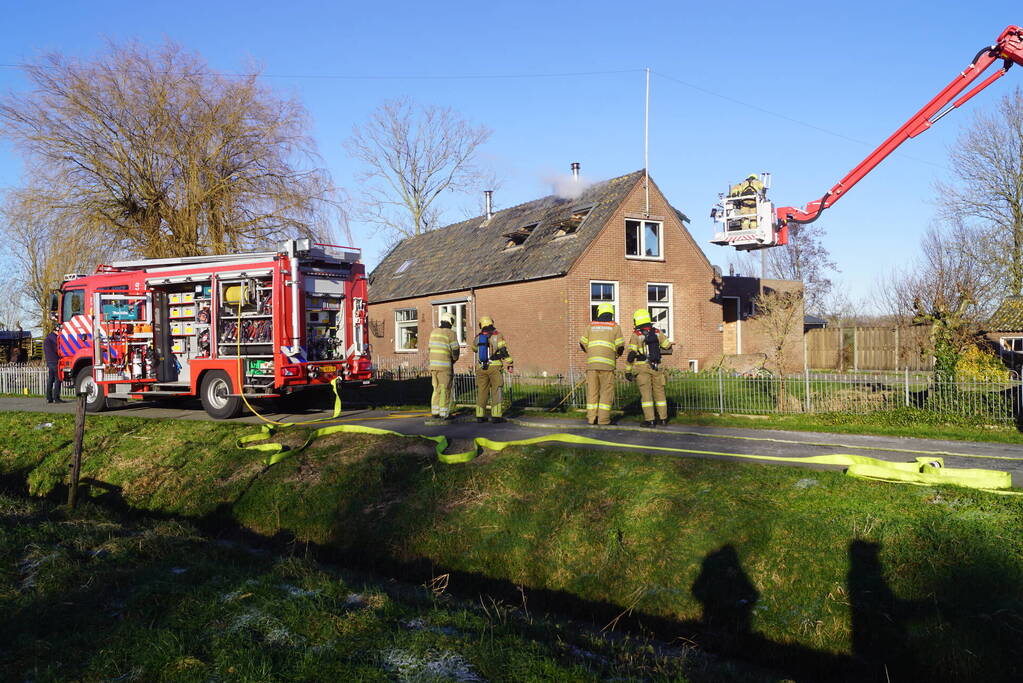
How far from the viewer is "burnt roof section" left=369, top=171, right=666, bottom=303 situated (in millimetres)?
24203

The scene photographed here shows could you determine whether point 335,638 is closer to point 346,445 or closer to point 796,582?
point 796,582

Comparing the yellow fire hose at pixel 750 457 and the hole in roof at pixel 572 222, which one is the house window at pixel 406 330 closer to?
the hole in roof at pixel 572 222

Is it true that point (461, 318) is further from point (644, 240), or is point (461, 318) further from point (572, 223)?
point (644, 240)

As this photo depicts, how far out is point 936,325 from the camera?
46.7 feet

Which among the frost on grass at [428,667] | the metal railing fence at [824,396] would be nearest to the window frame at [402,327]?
the metal railing fence at [824,396]

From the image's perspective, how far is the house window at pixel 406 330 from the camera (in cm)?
3064

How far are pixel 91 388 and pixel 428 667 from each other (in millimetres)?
14602

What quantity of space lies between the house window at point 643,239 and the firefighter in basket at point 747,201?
326cm

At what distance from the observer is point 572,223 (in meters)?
25.3

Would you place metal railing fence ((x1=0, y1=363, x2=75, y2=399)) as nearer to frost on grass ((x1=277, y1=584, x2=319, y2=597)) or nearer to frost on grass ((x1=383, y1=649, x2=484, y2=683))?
frost on grass ((x1=277, y1=584, x2=319, y2=597))

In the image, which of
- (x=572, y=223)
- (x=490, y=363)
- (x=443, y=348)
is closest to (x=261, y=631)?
(x=443, y=348)

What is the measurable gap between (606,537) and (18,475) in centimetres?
1026

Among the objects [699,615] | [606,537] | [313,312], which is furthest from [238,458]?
[699,615]

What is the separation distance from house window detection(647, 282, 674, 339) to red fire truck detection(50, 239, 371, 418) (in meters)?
12.6
